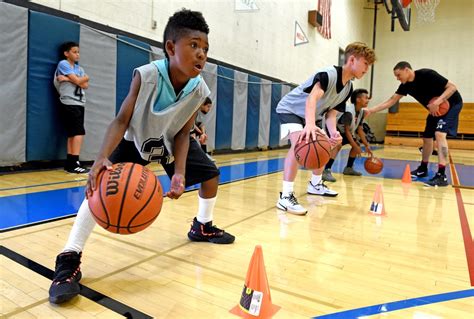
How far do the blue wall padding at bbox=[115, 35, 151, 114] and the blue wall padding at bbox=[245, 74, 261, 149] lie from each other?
3570 millimetres

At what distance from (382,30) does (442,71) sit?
336cm

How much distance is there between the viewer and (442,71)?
53.1 ft

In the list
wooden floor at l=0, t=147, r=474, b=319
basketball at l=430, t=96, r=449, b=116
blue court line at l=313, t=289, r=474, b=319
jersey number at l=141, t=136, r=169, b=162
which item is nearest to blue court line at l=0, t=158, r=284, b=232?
wooden floor at l=0, t=147, r=474, b=319

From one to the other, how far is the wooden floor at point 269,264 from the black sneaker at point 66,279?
0.15ft

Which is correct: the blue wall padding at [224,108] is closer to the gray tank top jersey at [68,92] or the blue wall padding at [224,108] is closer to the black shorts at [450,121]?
the gray tank top jersey at [68,92]

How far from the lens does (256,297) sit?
4.68ft

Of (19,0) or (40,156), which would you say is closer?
(19,0)

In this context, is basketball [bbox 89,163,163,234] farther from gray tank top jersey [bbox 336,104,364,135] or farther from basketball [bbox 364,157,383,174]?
basketball [bbox 364,157,383,174]

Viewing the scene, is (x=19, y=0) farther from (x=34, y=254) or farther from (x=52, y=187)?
(x=34, y=254)

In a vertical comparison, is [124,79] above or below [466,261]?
above

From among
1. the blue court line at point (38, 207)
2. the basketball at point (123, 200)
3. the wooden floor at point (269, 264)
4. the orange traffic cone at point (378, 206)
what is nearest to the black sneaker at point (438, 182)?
the wooden floor at point (269, 264)

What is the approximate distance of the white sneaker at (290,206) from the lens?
→ 3053mm

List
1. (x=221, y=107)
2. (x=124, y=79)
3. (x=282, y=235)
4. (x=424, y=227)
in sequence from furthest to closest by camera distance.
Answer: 1. (x=221, y=107)
2. (x=124, y=79)
3. (x=424, y=227)
4. (x=282, y=235)

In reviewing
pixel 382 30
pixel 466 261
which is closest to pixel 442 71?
pixel 382 30
